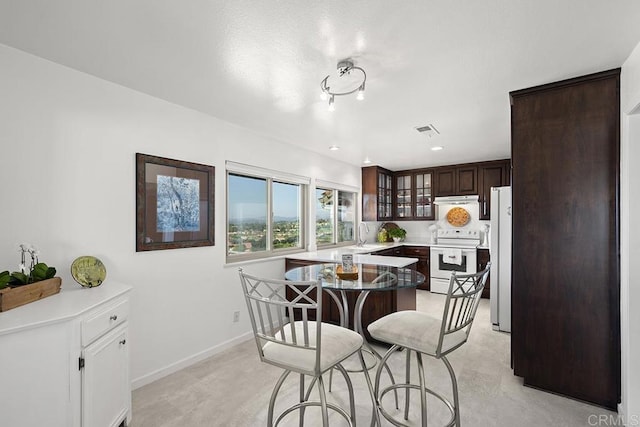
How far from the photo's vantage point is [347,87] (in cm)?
230

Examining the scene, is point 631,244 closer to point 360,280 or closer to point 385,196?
point 360,280

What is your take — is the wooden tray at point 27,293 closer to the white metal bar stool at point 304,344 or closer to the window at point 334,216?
the white metal bar stool at point 304,344

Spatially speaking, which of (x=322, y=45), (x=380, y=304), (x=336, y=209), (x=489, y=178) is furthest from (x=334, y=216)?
(x=322, y=45)

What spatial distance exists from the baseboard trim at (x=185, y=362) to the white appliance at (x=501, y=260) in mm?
2923

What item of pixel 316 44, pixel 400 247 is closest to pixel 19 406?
pixel 316 44

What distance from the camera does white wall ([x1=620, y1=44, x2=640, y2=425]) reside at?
6.01 feet

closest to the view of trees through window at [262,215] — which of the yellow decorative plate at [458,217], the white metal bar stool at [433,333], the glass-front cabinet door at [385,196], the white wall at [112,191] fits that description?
the white wall at [112,191]

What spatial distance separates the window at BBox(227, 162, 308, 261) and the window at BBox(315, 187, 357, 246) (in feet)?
1.58

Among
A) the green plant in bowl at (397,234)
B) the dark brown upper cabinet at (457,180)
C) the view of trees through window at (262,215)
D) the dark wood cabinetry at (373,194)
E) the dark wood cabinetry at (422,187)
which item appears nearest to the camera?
the view of trees through window at (262,215)

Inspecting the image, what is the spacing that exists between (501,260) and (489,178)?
7.02 ft

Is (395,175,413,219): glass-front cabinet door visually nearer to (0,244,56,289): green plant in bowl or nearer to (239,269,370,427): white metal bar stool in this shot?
(239,269,370,427): white metal bar stool

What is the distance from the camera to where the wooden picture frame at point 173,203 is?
242 centimetres

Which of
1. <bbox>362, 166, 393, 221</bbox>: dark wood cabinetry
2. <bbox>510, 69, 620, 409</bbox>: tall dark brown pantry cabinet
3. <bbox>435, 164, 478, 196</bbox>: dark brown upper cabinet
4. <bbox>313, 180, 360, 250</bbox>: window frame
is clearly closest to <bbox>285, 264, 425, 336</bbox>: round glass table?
<bbox>510, 69, 620, 409</bbox>: tall dark brown pantry cabinet

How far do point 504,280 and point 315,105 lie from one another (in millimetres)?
2903
